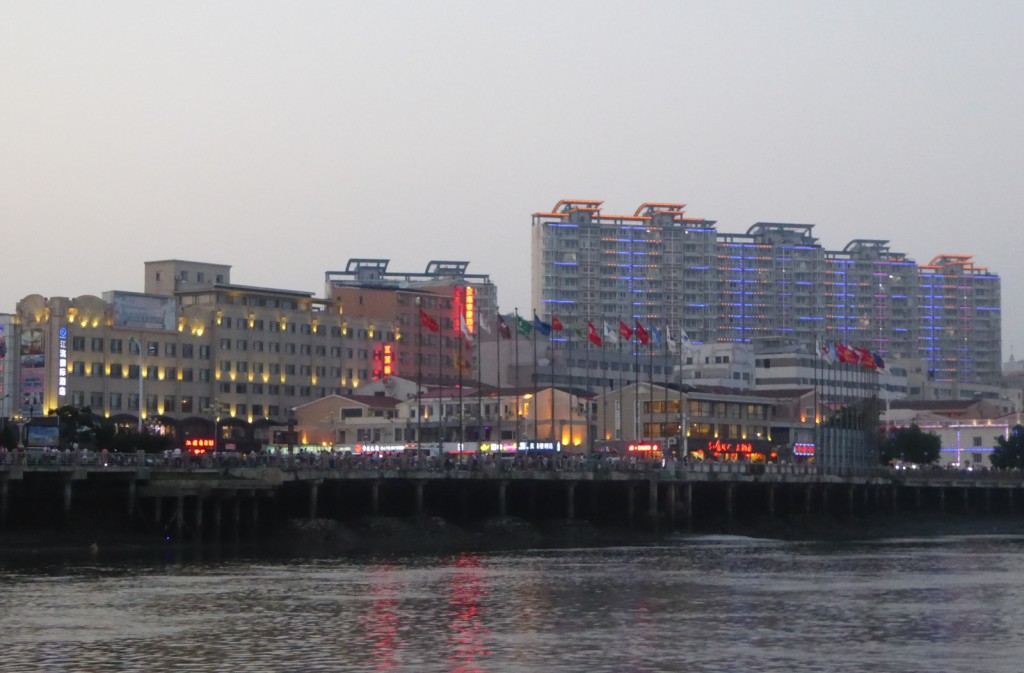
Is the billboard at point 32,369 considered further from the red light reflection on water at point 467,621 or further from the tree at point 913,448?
the red light reflection on water at point 467,621

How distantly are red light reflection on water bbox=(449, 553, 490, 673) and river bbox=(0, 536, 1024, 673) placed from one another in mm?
104

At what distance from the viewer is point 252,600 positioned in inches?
2672

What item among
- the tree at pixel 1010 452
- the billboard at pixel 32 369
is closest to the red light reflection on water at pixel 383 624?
the billboard at pixel 32 369

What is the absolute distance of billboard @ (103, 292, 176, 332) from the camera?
7461 inches

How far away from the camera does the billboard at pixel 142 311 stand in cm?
18950

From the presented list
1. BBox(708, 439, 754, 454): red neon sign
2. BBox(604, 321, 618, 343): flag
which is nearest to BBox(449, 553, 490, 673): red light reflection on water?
BBox(604, 321, 618, 343): flag

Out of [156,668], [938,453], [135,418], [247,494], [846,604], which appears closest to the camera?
[156,668]

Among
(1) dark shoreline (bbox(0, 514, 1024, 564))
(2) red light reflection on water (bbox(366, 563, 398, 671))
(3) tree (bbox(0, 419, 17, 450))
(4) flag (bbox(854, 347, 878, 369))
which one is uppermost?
(4) flag (bbox(854, 347, 878, 369))

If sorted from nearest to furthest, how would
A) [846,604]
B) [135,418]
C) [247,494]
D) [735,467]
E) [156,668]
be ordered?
[156,668] → [846,604] → [247,494] → [735,467] → [135,418]

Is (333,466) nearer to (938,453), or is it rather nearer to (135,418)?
(135,418)

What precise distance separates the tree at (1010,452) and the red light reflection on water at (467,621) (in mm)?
112103

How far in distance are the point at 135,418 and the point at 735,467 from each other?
69.3 metres

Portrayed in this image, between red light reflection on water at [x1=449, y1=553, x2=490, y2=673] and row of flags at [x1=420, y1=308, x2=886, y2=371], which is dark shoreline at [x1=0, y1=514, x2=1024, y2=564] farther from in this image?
row of flags at [x1=420, y1=308, x2=886, y2=371]

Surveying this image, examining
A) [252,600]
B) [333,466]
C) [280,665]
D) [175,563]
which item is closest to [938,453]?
[333,466]
